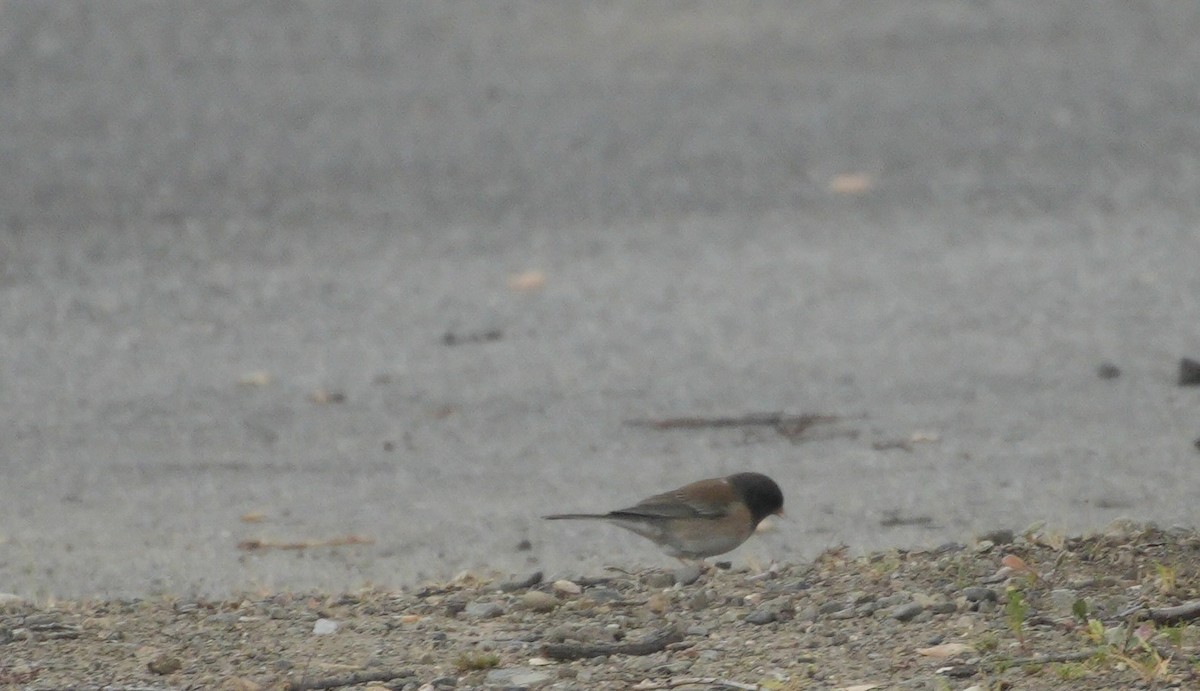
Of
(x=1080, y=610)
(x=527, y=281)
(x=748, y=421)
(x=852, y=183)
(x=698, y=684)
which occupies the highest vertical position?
(x=852, y=183)

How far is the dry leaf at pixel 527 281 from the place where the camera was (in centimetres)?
948

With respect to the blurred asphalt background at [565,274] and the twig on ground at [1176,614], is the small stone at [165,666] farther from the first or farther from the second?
the twig on ground at [1176,614]

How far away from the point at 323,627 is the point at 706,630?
961 millimetres

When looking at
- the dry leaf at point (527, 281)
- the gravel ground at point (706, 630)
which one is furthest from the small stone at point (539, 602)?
the dry leaf at point (527, 281)

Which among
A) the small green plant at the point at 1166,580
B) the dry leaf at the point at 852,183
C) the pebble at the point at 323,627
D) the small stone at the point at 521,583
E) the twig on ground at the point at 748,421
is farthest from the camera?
the dry leaf at the point at 852,183

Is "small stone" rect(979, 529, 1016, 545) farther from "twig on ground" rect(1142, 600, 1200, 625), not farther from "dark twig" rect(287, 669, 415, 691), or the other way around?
"dark twig" rect(287, 669, 415, 691)

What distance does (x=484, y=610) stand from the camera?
188 inches

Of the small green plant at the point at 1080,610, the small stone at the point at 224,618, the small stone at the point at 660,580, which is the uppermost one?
the small green plant at the point at 1080,610

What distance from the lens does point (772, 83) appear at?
12.5m

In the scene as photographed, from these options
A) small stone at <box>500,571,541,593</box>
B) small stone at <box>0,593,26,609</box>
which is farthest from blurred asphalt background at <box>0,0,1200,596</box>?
small stone at <box>500,571,541,593</box>

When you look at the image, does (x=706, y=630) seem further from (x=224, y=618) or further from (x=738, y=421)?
(x=738, y=421)

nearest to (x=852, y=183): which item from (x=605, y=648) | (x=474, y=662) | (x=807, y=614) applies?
(x=807, y=614)

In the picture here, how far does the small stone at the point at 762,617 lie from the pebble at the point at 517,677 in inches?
23.0

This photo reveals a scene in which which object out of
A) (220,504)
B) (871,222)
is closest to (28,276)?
(220,504)
